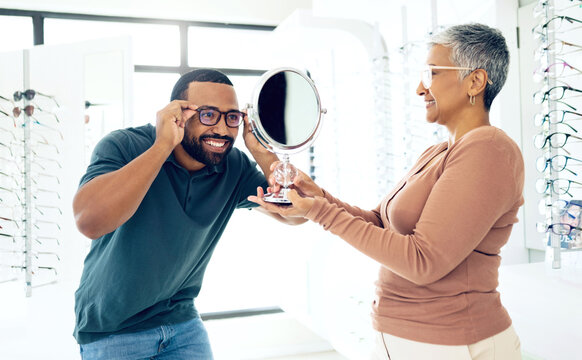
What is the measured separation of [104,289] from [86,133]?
194 centimetres

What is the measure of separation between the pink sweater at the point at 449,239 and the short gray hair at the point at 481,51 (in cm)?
17

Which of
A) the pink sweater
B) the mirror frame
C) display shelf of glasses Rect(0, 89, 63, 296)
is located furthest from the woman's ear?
display shelf of glasses Rect(0, 89, 63, 296)

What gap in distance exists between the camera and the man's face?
1.53 metres

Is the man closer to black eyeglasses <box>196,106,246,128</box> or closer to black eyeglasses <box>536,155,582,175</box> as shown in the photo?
black eyeglasses <box>196,106,246,128</box>

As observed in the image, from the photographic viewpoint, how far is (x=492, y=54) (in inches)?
49.8

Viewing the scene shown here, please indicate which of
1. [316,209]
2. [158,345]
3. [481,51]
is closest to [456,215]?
[316,209]

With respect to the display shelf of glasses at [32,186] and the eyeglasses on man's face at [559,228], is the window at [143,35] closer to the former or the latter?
the display shelf of glasses at [32,186]

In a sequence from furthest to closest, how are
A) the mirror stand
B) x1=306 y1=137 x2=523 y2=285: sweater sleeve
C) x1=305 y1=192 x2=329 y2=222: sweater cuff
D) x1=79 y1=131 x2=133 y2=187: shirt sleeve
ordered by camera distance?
x1=79 y1=131 x2=133 y2=187: shirt sleeve, the mirror stand, x1=305 y1=192 x2=329 y2=222: sweater cuff, x1=306 y1=137 x2=523 y2=285: sweater sleeve

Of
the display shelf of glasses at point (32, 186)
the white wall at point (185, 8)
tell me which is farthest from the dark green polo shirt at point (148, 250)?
the white wall at point (185, 8)

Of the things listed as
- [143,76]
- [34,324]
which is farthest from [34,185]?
[143,76]

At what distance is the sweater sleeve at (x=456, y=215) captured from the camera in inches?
43.8

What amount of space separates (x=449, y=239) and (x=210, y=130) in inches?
29.7

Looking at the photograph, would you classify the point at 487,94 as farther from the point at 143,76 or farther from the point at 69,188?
the point at 143,76

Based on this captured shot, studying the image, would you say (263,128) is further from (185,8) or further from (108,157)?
(185,8)
